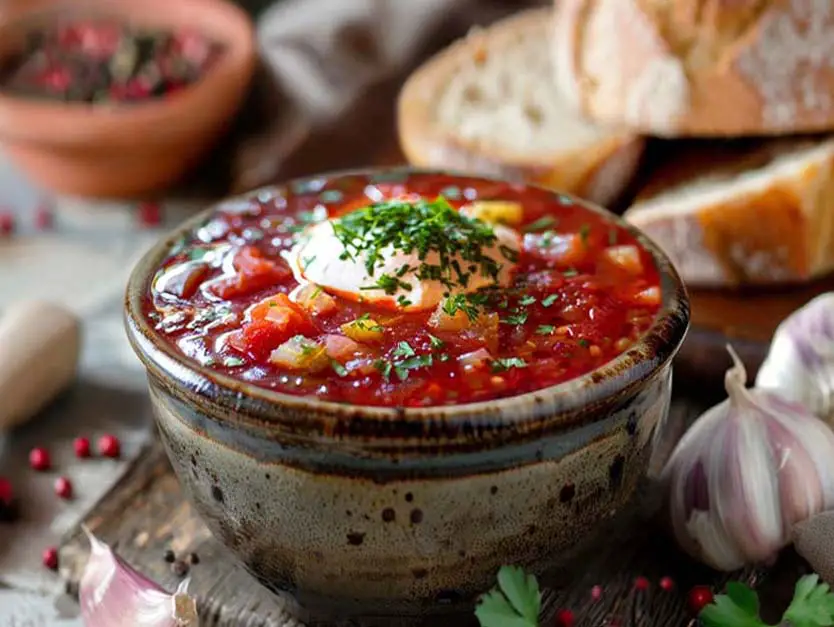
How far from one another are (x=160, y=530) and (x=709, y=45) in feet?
6.18

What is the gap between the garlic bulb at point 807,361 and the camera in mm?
2289

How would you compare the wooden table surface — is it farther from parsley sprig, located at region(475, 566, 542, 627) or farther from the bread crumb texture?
the bread crumb texture

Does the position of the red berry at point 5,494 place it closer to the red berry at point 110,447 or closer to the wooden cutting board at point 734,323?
the red berry at point 110,447

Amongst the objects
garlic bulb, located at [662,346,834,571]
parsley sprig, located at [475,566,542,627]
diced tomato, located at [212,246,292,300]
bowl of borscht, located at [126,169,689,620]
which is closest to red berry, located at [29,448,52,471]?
bowl of borscht, located at [126,169,689,620]

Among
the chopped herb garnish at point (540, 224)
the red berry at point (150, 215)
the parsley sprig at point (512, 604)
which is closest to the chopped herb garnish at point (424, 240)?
the chopped herb garnish at point (540, 224)

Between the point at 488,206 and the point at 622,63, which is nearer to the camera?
the point at 488,206

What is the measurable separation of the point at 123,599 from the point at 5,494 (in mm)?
670

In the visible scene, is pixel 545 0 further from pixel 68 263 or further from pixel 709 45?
pixel 68 263

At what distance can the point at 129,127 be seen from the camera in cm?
362

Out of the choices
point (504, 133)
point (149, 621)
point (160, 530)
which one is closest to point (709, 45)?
point (504, 133)

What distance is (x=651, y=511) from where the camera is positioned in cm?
224

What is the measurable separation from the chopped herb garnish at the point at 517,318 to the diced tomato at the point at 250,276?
0.42 meters

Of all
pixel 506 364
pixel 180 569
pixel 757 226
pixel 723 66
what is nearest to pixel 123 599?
pixel 180 569

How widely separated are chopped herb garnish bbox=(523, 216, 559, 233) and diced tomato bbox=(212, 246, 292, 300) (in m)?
0.49
